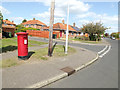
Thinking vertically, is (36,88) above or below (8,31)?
below

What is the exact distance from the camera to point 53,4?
5711 mm

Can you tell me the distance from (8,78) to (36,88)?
1.14 m

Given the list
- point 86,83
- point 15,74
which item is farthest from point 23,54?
point 86,83

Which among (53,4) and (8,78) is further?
(53,4)

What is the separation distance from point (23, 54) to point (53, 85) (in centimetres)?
271

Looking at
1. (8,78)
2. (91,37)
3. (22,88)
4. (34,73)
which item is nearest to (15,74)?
(8,78)

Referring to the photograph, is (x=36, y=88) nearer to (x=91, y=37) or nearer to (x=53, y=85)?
(x=53, y=85)

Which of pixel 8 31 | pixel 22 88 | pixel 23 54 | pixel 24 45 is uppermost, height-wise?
pixel 8 31

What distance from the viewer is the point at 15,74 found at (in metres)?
3.30

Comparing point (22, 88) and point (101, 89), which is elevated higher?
point (22, 88)

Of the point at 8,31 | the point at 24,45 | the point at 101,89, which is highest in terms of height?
the point at 8,31

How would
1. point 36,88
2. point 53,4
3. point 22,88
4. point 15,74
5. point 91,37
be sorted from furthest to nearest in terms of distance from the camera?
point 91,37
point 53,4
point 15,74
point 36,88
point 22,88

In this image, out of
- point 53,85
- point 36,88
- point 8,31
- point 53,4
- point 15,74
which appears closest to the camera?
point 36,88

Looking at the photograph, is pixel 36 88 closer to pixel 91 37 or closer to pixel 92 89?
pixel 92 89
